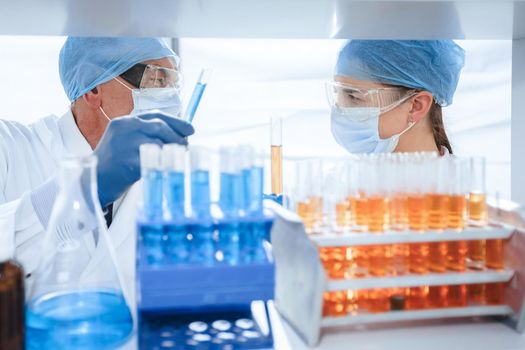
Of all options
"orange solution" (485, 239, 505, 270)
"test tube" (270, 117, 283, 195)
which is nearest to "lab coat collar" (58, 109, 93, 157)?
"test tube" (270, 117, 283, 195)

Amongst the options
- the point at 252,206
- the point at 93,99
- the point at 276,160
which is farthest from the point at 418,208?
the point at 93,99

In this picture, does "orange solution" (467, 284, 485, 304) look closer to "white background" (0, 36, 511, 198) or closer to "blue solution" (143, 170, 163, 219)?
"blue solution" (143, 170, 163, 219)

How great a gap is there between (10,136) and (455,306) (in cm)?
161

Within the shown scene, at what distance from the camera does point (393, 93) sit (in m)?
2.03

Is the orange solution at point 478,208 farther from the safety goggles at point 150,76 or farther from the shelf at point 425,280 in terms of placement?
the safety goggles at point 150,76

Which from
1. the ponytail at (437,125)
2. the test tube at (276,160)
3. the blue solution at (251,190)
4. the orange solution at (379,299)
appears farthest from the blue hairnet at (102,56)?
the orange solution at (379,299)

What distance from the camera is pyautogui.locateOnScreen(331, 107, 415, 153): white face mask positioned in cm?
203

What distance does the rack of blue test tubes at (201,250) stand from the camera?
30.3 inches

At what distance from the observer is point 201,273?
770 mm

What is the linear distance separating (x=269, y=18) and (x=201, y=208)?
486 millimetres

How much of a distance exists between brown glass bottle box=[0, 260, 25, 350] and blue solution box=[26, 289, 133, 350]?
0.03 metres

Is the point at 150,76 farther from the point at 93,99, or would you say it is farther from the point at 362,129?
the point at 362,129

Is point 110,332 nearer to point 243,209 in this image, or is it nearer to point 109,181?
point 243,209

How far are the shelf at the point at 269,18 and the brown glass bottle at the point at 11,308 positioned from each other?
508 mm
